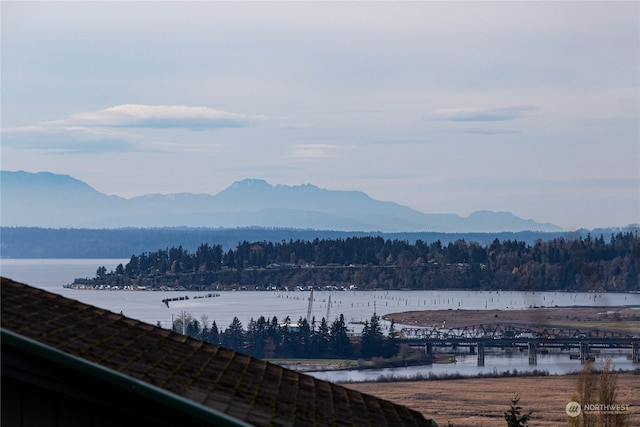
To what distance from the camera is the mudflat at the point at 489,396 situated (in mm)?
52375

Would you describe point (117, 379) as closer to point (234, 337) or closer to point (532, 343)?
point (234, 337)

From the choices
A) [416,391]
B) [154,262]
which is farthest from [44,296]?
[154,262]

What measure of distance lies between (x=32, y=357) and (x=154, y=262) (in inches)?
7024

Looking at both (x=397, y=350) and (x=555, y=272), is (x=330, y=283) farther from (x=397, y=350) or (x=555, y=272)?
(x=397, y=350)

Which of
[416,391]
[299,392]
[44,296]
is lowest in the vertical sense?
[416,391]

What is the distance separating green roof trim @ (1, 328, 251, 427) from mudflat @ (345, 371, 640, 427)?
44732mm

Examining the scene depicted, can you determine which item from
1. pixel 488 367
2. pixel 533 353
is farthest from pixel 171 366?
pixel 533 353

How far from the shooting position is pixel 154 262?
180750mm

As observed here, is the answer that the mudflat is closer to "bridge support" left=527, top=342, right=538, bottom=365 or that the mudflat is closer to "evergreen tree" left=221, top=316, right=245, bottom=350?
"bridge support" left=527, top=342, right=538, bottom=365

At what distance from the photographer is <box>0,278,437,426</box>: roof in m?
4.52

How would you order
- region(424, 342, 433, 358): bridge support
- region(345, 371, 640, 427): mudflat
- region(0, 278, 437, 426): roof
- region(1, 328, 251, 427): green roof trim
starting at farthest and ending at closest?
region(424, 342, 433, 358): bridge support
region(345, 371, 640, 427): mudflat
region(0, 278, 437, 426): roof
region(1, 328, 251, 427): green roof trim

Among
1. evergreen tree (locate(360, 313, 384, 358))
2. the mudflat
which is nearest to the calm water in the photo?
evergreen tree (locate(360, 313, 384, 358))

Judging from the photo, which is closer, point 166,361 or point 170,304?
point 166,361

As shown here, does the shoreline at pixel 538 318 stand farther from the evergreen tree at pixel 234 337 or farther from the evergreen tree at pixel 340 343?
the evergreen tree at pixel 234 337
